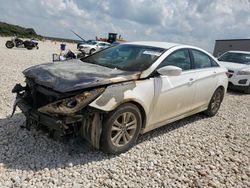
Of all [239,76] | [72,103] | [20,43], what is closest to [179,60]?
[72,103]

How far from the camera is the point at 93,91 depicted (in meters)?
3.27

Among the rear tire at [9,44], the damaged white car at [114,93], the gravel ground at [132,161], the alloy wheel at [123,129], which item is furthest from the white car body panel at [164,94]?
the rear tire at [9,44]

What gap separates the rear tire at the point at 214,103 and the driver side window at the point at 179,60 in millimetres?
1405

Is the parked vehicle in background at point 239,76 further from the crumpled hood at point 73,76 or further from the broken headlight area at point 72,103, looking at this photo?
the broken headlight area at point 72,103

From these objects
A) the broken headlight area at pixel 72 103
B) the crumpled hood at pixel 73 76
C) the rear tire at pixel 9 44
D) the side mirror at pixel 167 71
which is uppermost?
the side mirror at pixel 167 71

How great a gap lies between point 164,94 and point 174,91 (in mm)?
284

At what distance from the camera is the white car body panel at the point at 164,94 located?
3414 mm

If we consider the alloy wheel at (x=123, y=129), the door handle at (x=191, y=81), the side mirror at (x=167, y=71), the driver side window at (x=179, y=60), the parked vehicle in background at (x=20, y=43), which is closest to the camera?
the alloy wheel at (x=123, y=129)

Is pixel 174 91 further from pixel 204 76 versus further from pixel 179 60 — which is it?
pixel 204 76

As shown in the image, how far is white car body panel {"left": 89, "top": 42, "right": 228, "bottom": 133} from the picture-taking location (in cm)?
341

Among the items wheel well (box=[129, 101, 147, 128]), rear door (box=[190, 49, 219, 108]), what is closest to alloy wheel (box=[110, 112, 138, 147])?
wheel well (box=[129, 101, 147, 128])

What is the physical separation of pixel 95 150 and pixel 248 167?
2.32 m

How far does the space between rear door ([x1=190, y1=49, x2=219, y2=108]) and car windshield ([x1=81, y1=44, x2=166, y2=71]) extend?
1.05 metres

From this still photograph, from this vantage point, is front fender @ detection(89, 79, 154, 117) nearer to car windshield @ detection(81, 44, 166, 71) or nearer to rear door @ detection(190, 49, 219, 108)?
car windshield @ detection(81, 44, 166, 71)
